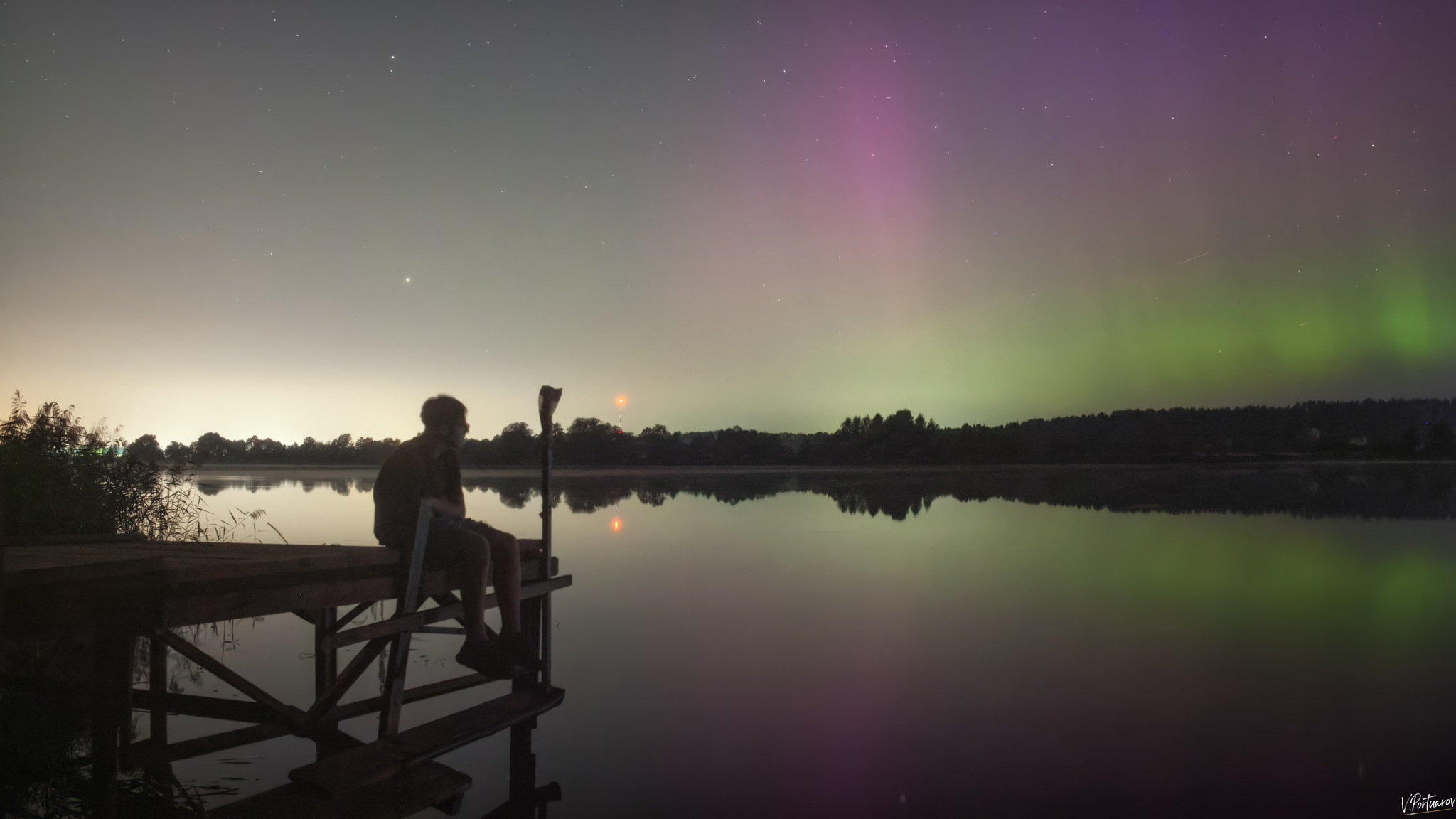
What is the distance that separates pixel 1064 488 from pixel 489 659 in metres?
53.2

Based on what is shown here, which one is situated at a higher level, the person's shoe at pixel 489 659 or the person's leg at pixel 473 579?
the person's leg at pixel 473 579

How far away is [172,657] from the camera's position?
416 inches

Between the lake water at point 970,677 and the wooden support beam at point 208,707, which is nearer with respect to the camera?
the wooden support beam at point 208,707

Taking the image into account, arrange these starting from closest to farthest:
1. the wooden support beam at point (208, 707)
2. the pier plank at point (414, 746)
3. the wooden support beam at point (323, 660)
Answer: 1. the pier plank at point (414, 746)
2. the wooden support beam at point (208, 707)
3. the wooden support beam at point (323, 660)

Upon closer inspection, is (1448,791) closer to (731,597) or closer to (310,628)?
(731,597)

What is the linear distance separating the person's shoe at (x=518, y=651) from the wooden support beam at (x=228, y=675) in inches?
58.5

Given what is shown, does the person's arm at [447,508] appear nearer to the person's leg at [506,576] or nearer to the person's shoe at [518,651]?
the person's leg at [506,576]

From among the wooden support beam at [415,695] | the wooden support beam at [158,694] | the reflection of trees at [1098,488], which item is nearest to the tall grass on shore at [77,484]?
the wooden support beam at [158,694]

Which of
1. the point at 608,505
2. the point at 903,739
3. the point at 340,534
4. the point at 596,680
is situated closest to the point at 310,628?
the point at 596,680

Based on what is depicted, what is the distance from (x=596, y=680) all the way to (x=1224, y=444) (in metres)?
120

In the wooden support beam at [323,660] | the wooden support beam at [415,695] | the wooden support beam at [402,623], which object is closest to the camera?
the wooden support beam at [402,623]

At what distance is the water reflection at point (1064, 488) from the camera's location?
121 ft

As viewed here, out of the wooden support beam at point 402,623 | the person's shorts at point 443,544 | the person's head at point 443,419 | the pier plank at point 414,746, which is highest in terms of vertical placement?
the person's head at point 443,419

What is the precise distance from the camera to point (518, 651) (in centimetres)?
577
